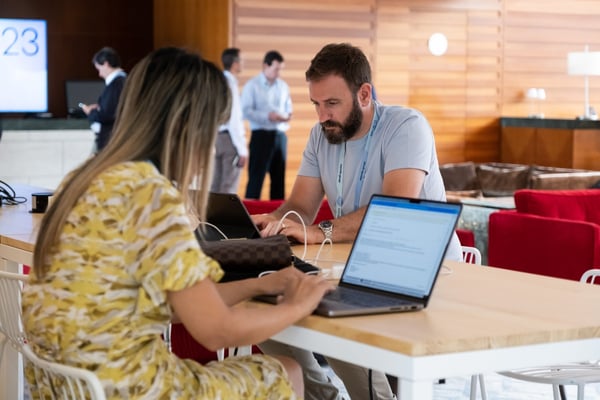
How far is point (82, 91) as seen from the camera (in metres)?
13.1

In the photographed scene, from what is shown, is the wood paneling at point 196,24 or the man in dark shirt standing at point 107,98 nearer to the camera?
the man in dark shirt standing at point 107,98

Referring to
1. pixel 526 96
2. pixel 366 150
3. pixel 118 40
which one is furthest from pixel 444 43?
pixel 366 150

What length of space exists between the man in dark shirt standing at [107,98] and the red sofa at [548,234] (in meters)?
4.46

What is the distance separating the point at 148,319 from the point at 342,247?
4.45 feet

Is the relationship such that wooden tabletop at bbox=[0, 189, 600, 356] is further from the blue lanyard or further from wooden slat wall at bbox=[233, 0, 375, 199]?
wooden slat wall at bbox=[233, 0, 375, 199]

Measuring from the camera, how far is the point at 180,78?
2.37m

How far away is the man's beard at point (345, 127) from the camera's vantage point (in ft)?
12.7

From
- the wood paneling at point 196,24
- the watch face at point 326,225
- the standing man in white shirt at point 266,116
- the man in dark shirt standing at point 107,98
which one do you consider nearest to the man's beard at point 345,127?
the watch face at point 326,225

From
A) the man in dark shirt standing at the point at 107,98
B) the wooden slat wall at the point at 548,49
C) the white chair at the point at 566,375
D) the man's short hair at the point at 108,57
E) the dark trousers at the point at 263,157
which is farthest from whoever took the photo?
the wooden slat wall at the point at 548,49

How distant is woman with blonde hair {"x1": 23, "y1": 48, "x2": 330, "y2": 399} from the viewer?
224 cm

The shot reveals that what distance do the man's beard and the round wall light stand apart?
10069 millimetres

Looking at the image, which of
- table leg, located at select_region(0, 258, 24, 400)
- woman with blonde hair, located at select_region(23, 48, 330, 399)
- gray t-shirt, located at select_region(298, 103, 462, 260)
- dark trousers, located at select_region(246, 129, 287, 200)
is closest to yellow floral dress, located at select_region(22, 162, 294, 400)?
woman with blonde hair, located at select_region(23, 48, 330, 399)

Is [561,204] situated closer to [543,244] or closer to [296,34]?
[543,244]

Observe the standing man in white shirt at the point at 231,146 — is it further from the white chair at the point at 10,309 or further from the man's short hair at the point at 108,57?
the white chair at the point at 10,309
